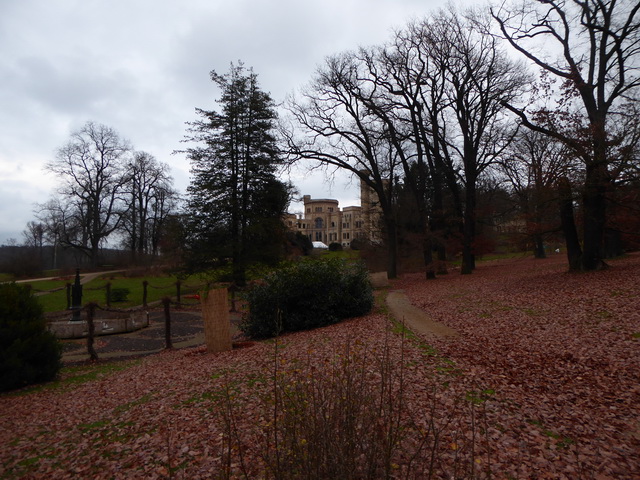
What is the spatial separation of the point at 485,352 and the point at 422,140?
764 inches

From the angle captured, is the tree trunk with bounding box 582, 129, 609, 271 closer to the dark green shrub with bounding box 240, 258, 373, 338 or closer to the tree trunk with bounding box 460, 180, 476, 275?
the tree trunk with bounding box 460, 180, 476, 275

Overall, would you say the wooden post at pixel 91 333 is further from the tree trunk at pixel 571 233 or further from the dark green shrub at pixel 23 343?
the tree trunk at pixel 571 233

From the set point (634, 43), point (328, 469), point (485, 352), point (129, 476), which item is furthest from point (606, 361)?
point (634, 43)

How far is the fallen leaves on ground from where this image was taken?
3678 mm

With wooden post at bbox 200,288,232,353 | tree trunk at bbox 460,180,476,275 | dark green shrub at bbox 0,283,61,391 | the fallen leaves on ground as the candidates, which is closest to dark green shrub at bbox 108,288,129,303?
the fallen leaves on ground

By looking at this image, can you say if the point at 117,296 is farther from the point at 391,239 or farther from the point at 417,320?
the point at 417,320

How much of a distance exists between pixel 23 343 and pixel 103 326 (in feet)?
25.6

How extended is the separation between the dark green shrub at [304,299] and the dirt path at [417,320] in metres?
1.25

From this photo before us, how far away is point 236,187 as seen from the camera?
26844 mm

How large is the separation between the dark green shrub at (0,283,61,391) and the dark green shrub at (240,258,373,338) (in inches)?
203

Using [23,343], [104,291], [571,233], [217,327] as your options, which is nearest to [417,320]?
[217,327]

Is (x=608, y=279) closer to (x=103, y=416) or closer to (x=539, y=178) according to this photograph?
(x=539, y=178)

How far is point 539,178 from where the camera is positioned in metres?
19.3

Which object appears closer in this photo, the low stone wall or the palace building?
the low stone wall
